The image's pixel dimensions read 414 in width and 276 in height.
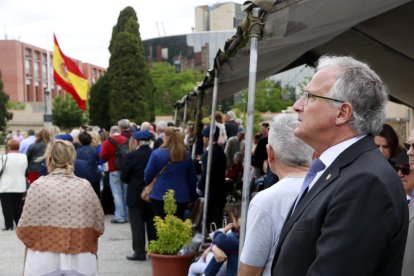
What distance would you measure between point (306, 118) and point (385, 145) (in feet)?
9.33

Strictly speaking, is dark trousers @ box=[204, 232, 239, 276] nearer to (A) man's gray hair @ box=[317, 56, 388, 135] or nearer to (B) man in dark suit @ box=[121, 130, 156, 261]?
(A) man's gray hair @ box=[317, 56, 388, 135]

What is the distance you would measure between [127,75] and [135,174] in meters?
38.9

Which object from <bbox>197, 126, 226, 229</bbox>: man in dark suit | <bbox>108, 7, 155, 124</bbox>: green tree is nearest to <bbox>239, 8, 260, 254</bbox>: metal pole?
<bbox>197, 126, 226, 229</bbox>: man in dark suit

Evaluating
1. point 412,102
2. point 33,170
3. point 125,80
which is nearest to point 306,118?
point 412,102

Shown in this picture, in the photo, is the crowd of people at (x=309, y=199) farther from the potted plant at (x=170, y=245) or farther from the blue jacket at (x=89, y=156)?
the blue jacket at (x=89, y=156)

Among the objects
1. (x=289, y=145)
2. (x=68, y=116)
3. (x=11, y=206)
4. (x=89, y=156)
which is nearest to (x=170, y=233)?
(x=289, y=145)

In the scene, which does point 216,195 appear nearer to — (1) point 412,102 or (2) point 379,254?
(1) point 412,102

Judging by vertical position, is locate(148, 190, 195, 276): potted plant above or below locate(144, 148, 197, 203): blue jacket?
below

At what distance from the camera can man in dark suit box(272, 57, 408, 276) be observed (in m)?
1.83

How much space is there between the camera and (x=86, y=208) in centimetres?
489

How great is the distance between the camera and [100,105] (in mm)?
47375

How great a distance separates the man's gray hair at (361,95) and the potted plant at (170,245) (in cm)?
436

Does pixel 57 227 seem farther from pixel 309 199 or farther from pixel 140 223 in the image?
pixel 140 223

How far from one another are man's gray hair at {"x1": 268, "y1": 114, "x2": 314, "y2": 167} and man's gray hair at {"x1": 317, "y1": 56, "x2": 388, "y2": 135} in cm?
119
